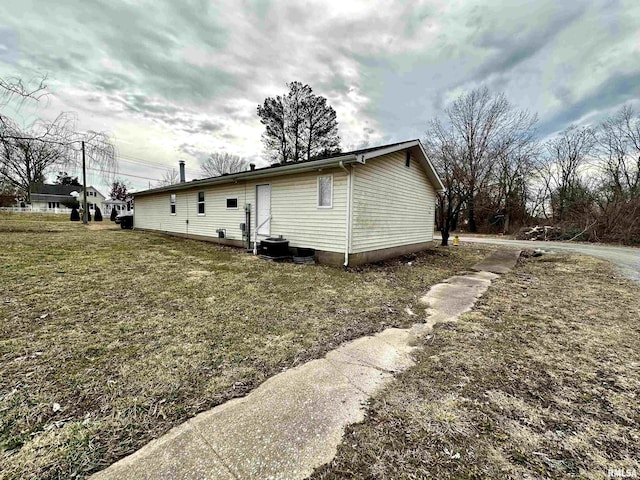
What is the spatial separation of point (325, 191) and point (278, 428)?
6.58 meters

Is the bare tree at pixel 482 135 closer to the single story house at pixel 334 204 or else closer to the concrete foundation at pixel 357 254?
the single story house at pixel 334 204

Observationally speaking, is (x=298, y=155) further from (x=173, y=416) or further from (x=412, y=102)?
(x=173, y=416)

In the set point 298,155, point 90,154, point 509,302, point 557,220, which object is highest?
point 298,155

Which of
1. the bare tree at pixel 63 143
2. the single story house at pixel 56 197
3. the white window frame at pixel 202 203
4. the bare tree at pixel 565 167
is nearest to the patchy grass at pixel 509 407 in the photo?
the white window frame at pixel 202 203

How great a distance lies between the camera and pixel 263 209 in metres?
9.64

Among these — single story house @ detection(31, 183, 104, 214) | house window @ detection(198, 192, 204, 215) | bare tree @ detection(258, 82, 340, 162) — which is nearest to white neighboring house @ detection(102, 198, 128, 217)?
single story house @ detection(31, 183, 104, 214)

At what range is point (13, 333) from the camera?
10.1 ft

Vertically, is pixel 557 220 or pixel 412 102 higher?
pixel 412 102

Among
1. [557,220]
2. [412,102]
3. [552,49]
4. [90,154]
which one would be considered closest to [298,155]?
[412,102]

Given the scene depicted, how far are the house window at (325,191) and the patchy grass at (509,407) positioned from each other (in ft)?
15.7

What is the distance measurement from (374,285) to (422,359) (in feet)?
10.3

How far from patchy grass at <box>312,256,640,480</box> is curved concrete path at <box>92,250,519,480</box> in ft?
0.45

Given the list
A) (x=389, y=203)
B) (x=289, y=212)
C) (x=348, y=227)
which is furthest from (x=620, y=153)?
(x=289, y=212)

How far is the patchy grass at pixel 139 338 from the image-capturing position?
179cm
